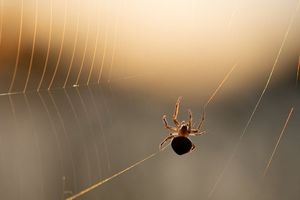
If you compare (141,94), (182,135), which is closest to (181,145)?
(182,135)

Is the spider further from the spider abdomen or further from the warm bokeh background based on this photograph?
the warm bokeh background

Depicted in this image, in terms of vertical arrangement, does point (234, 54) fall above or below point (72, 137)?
above

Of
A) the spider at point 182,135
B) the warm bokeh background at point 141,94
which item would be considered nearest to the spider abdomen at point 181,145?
the spider at point 182,135

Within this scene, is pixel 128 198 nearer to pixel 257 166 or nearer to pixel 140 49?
pixel 257 166

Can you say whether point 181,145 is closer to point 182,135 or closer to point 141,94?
point 182,135

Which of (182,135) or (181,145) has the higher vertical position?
(182,135)

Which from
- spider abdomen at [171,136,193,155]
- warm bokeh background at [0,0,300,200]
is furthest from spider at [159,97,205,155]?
warm bokeh background at [0,0,300,200]

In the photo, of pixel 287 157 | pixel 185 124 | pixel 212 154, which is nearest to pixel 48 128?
pixel 185 124
